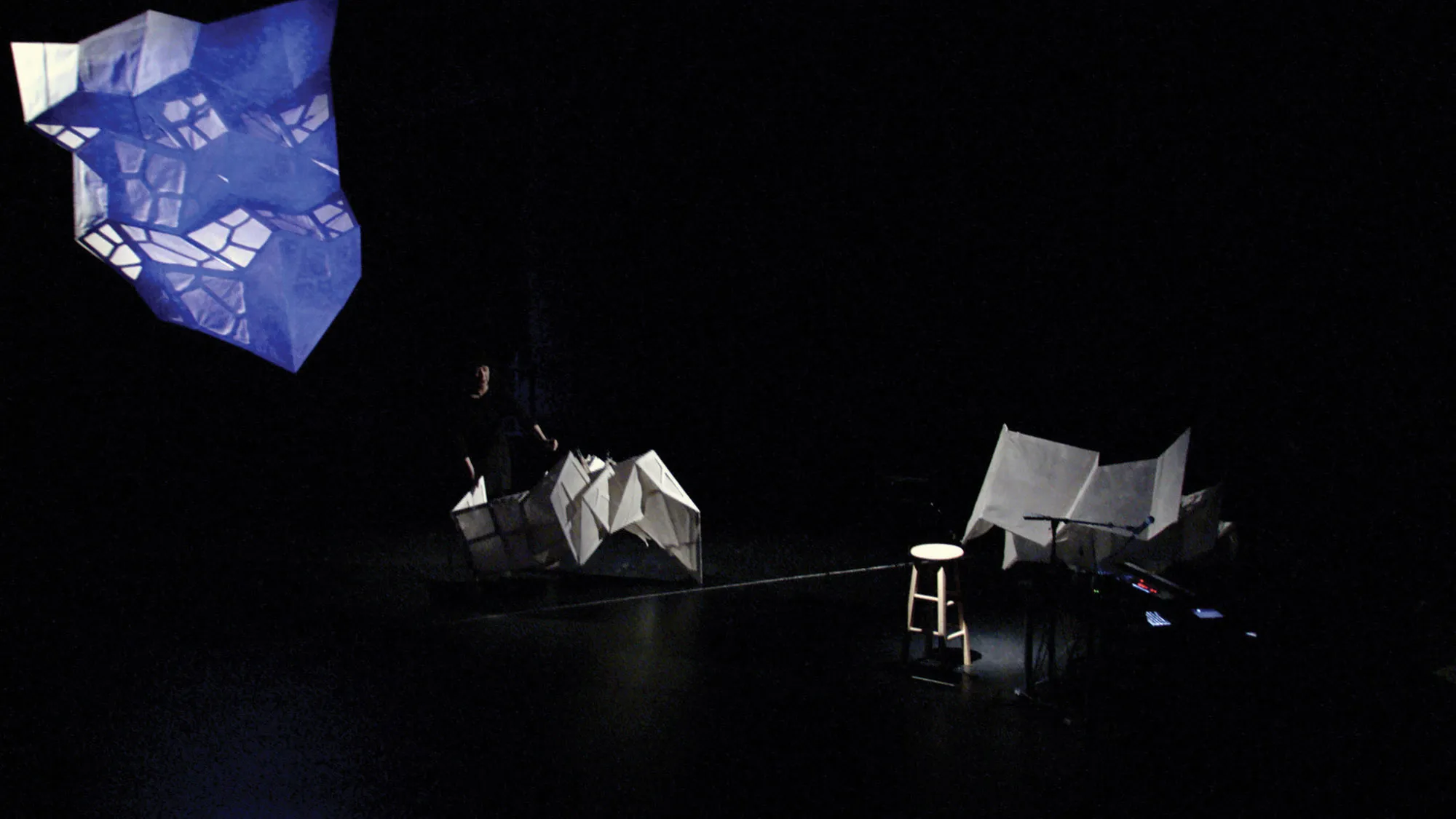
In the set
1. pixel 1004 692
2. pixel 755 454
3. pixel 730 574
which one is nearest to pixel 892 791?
pixel 1004 692

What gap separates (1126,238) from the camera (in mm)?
5102

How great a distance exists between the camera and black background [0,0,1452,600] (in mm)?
4230

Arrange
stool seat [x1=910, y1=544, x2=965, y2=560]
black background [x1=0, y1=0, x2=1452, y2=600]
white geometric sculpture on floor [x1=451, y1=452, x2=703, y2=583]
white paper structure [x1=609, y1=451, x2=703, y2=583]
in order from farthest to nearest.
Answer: white paper structure [x1=609, y1=451, x2=703, y2=583] → white geometric sculpture on floor [x1=451, y1=452, x2=703, y2=583] → black background [x1=0, y1=0, x2=1452, y2=600] → stool seat [x1=910, y1=544, x2=965, y2=560]

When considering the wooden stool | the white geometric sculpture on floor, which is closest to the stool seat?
the wooden stool

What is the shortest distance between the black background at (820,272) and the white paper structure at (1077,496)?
1.87m

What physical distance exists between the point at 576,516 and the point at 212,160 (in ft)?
8.08

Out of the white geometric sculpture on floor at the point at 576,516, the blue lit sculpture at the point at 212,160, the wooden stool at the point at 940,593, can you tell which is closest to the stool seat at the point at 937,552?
the wooden stool at the point at 940,593

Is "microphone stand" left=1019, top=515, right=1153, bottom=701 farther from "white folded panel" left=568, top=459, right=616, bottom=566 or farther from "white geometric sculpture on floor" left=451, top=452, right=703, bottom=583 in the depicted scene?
"white folded panel" left=568, top=459, right=616, bottom=566

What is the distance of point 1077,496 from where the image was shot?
3.14 m

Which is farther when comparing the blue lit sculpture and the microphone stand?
the blue lit sculpture

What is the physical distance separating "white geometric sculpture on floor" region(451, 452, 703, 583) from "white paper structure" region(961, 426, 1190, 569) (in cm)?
193

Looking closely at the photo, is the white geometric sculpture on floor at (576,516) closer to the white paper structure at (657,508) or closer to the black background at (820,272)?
the white paper structure at (657,508)

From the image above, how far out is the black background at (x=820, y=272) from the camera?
13.9 ft

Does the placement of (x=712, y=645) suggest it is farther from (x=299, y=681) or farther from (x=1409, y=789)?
(x=1409, y=789)
